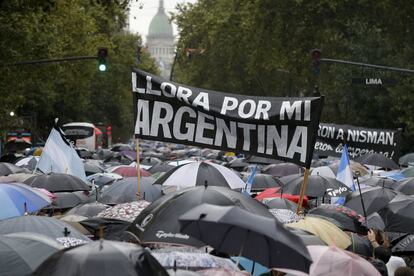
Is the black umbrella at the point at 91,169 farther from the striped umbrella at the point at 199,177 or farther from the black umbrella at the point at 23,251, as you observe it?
the black umbrella at the point at 23,251

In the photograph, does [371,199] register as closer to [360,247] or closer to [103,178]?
[360,247]

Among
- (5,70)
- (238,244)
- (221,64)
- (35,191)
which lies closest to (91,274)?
(238,244)

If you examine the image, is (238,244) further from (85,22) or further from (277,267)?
(85,22)

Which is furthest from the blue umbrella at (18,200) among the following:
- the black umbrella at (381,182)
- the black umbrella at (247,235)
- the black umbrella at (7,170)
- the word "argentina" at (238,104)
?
the black umbrella at (7,170)

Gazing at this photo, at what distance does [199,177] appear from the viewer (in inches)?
530

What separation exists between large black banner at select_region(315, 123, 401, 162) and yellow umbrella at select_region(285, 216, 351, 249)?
949cm

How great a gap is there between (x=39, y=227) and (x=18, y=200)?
3045 millimetres

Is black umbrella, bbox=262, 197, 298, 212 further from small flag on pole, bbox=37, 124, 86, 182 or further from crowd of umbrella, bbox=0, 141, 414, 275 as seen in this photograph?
small flag on pole, bbox=37, 124, 86, 182

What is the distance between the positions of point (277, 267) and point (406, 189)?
28.9 ft

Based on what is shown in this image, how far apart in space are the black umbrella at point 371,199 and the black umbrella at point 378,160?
7983 mm

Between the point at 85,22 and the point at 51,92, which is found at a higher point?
the point at 85,22

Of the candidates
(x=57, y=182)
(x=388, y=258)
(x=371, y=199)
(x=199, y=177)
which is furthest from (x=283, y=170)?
(x=388, y=258)

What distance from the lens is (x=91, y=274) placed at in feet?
20.0

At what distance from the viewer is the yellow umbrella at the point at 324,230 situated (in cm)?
963
